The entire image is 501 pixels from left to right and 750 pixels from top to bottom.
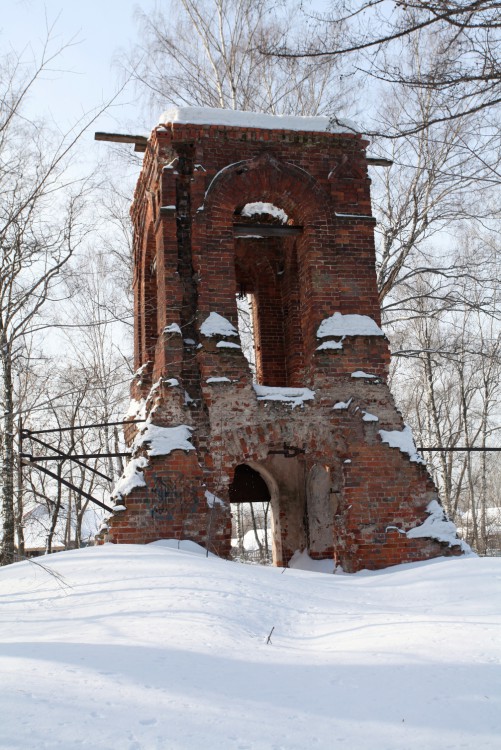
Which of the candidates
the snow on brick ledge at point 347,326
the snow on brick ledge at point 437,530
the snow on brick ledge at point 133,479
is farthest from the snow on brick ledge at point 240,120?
the snow on brick ledge at point 437,530

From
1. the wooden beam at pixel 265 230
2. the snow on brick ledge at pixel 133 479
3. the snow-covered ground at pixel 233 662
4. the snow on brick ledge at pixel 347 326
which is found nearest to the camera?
the snow-covered ground at pixel 233 662

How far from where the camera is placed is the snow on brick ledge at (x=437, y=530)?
813 centimetres

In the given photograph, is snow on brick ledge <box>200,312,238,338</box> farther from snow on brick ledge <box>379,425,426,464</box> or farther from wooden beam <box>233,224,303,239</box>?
snow on brick ledge <box>379,425,426,464</box>

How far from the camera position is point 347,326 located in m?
8.66

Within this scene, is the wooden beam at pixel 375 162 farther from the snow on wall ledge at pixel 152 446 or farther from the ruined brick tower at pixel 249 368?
the snow on wall ledge at pixel 152 446

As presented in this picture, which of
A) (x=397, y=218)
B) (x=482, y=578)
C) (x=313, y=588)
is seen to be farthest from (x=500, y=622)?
(x=397, y=218)

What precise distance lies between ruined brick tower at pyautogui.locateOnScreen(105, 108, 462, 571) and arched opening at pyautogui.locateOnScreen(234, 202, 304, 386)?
3.85 feet

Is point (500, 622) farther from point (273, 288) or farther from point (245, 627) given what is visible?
point (273, 288)

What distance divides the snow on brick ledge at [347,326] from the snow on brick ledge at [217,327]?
110 centimetres

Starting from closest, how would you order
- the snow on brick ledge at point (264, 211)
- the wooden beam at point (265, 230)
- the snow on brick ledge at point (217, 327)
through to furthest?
the snow on brick ledge at point (217, 327), the wooden beam at point (265, 230), the snow on brick ledge at point (264, 211)

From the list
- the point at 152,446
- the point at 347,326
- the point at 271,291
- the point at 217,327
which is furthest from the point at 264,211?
the point at 152,446

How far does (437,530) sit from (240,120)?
5.64 metres

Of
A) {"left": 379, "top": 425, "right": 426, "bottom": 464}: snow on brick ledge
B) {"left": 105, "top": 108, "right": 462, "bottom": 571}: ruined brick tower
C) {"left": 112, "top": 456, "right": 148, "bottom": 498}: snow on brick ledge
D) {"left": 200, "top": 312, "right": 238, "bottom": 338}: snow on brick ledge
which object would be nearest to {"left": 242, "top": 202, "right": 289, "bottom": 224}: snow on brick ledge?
{"left": 105, "top": 108, "right": 462, "bottom": 571}: ruined brick tower

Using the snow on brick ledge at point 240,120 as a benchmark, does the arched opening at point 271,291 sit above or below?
below
